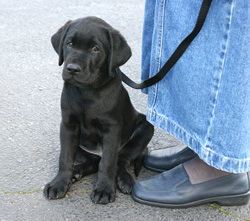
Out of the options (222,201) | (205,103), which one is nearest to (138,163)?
(222,201)

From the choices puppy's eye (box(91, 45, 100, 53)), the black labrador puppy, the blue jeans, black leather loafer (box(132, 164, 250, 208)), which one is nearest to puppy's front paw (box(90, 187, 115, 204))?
the black labrador puppy

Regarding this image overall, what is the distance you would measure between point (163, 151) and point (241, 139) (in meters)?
0.79

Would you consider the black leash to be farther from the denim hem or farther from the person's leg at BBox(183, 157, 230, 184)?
the person's leg at BBox(183, 157, 230, 184)

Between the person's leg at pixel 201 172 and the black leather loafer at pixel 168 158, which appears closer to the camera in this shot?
the person's leg at pixel 201 172

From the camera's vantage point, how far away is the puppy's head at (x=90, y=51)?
7.80 ft

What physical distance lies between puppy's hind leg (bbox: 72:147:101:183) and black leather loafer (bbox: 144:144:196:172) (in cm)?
35

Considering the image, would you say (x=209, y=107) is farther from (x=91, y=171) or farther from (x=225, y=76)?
(x=91, y=171)

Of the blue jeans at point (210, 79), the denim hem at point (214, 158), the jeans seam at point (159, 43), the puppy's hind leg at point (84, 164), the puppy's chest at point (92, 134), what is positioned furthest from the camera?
the puppy's hind leg at point (84, 164)

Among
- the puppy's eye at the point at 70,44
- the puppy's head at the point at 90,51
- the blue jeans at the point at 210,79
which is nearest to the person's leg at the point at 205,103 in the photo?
the blue jeans at the point at 210,79

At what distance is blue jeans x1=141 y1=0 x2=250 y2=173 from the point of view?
6.70 feet

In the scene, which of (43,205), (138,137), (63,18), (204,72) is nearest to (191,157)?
(138,137)

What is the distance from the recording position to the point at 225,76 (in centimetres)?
211

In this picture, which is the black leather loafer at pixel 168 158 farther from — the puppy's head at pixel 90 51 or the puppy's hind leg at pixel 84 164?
the puppy's head at pixel 90 51

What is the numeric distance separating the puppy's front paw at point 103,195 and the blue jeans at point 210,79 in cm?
51
